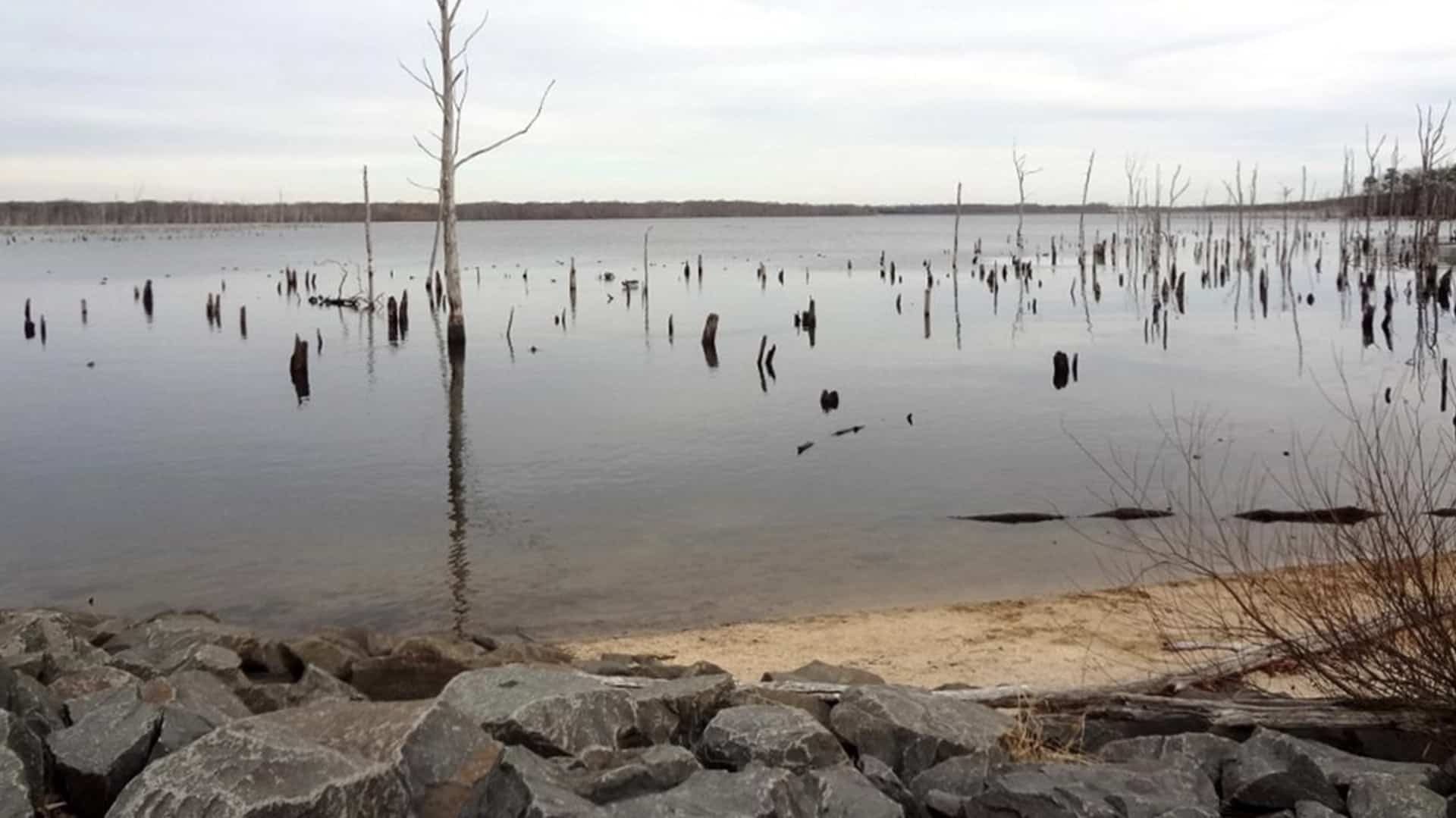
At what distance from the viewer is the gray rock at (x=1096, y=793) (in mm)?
4418

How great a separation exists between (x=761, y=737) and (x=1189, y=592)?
6.31 meters

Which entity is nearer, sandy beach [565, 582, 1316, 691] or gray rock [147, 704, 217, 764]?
gray rock [147, 704, 217, 764]

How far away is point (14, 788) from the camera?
4.39 meters

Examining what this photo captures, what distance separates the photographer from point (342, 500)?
48.2 ft

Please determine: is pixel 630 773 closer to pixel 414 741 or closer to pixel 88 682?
pixel 414 741

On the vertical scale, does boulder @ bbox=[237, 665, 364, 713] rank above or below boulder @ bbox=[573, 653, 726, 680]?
above

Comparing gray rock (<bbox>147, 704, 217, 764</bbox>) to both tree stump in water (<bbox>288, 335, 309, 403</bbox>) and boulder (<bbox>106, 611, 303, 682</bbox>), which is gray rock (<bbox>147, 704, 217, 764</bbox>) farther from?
tree stump in water (<bbox>288, 335, 309, 403</bbox>)

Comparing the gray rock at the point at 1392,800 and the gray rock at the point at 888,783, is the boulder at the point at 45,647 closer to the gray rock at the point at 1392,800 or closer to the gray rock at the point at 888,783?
the gray rock at the point at 888,783

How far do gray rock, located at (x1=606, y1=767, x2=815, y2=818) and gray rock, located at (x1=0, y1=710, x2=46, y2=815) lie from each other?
7.18 feet

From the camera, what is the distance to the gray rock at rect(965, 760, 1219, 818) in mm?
4418

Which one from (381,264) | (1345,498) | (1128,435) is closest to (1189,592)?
(1345,498)

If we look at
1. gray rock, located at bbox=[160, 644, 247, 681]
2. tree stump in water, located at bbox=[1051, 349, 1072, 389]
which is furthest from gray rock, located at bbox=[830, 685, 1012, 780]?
tree stump in water, located at bbox=[1051, 349, 1072, 389]

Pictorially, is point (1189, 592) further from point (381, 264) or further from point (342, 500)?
point (381, 264)

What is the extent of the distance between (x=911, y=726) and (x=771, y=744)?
→ 62cm
